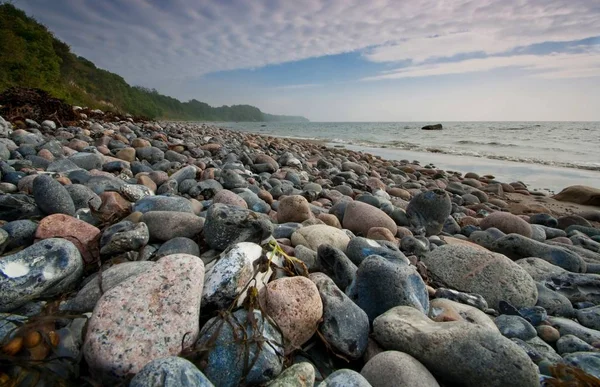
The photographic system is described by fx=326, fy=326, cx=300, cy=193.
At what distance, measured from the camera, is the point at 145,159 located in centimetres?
584

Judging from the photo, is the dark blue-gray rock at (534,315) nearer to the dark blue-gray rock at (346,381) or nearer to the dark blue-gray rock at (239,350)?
the dark blue-gray rock at (346,381)

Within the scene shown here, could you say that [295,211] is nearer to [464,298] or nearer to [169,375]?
[464,298]

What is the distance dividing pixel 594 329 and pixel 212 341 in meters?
2.71

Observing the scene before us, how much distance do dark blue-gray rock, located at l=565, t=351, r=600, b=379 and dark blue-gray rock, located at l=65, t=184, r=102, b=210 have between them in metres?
3.44

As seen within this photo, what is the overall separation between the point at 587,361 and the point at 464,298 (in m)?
0.74

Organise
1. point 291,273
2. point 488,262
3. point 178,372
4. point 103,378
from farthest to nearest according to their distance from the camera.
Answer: point 488,262, point 291,273, point 103,378, point 178,372

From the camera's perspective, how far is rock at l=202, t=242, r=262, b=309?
1.63 meters

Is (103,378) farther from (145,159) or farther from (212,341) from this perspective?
(145,159)

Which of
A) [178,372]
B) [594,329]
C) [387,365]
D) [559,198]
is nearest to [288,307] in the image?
[387,365]

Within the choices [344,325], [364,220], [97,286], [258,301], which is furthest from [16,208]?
[364,220]

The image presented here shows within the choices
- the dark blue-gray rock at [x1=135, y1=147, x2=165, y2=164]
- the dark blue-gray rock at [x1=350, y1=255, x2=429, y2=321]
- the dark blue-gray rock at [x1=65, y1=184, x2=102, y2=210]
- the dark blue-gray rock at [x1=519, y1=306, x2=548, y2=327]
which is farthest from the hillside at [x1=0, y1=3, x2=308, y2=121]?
the dark blue-gray rock at [x1=519, y1=306, x2=548, y2=327]

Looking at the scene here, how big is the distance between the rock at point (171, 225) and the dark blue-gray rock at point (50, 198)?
2.00 feet

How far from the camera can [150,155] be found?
19.2 feet

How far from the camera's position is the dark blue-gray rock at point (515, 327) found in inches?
82.0
